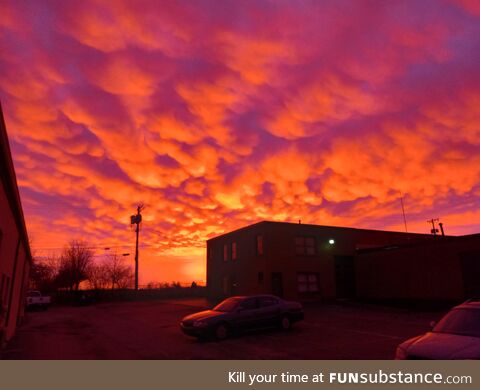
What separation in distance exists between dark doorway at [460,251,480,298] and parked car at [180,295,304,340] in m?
13.3

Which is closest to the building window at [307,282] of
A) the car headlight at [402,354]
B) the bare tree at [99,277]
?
the car headlight at [402,354]

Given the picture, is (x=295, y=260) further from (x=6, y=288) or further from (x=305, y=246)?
(x=6, y=288)

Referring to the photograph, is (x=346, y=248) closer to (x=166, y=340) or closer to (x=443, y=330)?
(x=166, y=340)

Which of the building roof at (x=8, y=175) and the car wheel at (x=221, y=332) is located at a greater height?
the building roof at (x=8, y=175)

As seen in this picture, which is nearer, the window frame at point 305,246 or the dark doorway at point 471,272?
the dark doorway at point 471,272

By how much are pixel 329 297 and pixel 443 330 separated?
A: 2434 centimetres

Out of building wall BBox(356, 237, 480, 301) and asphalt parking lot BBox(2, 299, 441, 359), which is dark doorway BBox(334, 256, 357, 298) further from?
asphalt parking lot BBox(2, 299, 441, 359)

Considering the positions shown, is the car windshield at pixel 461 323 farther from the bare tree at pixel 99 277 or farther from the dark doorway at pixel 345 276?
the bare tree at pixel 99 277

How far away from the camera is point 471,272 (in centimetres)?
A: 2202

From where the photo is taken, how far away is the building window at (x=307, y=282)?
96.2 feet

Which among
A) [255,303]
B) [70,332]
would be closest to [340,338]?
[255,303]

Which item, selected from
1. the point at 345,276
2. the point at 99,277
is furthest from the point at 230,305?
the point at 99,277

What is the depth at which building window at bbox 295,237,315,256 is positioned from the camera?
99.1 ft

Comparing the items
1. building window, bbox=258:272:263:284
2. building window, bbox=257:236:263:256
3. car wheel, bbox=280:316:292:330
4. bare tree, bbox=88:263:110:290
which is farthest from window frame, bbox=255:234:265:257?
bare tree, bbox=88:263:110:290
